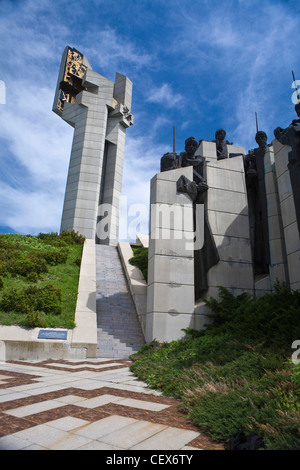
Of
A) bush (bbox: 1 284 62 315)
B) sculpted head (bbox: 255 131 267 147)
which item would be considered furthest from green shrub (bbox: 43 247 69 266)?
sculpted head (bbox: 255 131 267 147)

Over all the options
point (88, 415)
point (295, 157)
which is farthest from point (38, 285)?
point (295, 157)

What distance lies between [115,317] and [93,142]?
24596 millimetres

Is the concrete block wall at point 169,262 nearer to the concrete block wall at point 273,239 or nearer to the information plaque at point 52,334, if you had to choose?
the information plaque at point 52,334

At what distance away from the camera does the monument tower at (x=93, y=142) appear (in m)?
31.1

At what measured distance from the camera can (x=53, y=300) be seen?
38.4 feet

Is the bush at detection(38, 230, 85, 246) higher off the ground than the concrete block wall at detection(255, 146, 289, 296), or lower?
higher

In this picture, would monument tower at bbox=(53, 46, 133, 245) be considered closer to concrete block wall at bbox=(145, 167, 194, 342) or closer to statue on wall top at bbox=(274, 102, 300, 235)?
concrete block wall at bbox=(145, 167, 194, 342)

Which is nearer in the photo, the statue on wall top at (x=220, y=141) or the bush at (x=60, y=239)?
the statue on wall top at (x=220, y=141)

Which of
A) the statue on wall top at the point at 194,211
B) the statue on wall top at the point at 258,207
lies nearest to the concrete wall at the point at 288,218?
the statue on wall top at the point at 258,207

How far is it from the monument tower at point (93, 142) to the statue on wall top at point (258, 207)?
19.7 meters

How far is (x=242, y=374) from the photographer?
521 centimetres

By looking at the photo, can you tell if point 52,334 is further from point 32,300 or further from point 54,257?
point 54,257

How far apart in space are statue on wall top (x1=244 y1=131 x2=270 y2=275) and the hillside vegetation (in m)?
8.12

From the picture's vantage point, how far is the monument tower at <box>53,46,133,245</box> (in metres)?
31.1
